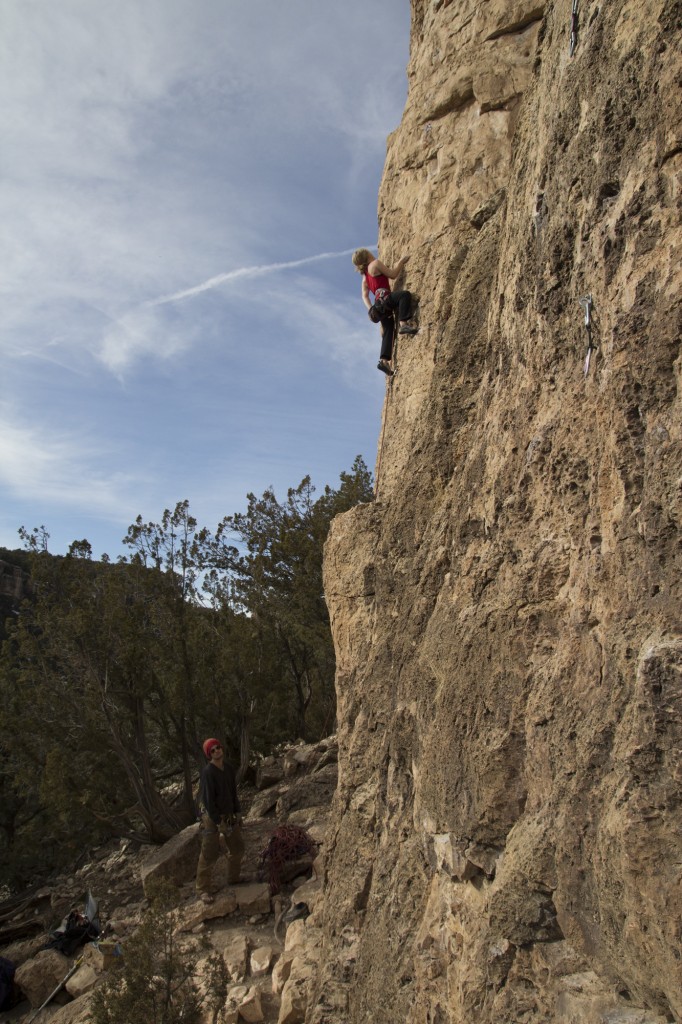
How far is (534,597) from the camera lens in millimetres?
3348

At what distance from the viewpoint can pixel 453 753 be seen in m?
3.79

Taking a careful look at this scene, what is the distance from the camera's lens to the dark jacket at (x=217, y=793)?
287 inches

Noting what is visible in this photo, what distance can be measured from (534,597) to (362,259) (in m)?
4.05

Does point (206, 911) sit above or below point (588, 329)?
below

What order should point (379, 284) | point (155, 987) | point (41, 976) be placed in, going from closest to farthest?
point (155, 987) → point (379, 284) → point (41, 976)

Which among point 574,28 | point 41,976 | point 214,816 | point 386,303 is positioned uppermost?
point 574,28

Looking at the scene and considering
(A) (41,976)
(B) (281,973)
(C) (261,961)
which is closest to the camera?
(B) (281,973)

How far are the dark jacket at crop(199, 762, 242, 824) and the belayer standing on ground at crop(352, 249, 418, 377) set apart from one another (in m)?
4.68

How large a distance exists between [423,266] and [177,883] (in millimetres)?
7490

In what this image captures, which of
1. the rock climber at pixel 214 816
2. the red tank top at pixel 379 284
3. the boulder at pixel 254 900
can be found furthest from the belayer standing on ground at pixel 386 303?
the boulder at pixel 254 900

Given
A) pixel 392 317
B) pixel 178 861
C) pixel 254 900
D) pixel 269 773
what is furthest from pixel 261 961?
pixel 269 773

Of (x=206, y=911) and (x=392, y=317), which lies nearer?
(x=392, y=317)

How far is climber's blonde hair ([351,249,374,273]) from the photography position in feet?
20.3

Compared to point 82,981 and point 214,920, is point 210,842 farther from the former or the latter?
point 82,981
